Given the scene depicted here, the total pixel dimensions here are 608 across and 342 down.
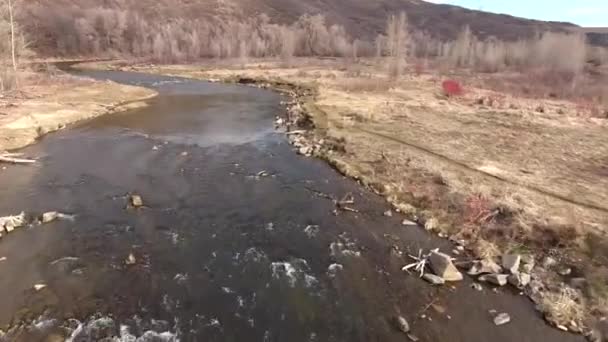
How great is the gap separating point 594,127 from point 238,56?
5367 inches

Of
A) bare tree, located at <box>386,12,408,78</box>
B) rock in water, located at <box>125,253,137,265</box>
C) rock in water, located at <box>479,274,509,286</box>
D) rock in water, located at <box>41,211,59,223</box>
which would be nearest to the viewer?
rock in water, located at <box>479,274,509,286</box>

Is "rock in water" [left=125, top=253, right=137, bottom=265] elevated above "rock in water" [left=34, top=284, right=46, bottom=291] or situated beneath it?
elevated above

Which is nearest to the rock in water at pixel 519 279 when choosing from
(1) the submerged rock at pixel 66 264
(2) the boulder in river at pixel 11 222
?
(1) the submerged rock at pixel 66 264

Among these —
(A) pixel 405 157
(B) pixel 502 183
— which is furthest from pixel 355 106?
(B) pixel 502 183

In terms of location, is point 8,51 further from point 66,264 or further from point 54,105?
point 66,264

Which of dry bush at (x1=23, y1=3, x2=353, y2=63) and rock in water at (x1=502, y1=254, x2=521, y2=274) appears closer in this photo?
rock in water at (x1=502, y1=254, x2=521, y2=274)

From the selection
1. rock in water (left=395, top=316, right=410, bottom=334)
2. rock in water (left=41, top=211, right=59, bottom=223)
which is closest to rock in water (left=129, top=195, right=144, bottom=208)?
rock in water (left=41, top=211, right=59, bottom=223)

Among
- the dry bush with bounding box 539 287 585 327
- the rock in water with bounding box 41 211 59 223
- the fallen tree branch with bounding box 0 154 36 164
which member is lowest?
the dry bush with bounding box 539 287 585 327

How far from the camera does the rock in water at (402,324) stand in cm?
1470

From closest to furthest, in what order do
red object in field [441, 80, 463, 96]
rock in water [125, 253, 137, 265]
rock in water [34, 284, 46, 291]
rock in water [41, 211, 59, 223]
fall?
rock in water [34, 284, 46, 291] → rock in water [125, 253, 137, 265] → rock in water [41, 211, 59, 223] → red object in field [441, 80, 463, 96]

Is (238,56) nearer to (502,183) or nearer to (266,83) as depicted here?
(266,83)

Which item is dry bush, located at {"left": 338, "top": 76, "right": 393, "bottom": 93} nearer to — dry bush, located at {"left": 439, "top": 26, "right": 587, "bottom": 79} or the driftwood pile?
dry bush, located at {"left": 439, "top": 26, "right": 587, "bottom": 79}

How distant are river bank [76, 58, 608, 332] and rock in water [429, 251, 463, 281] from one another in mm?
2116

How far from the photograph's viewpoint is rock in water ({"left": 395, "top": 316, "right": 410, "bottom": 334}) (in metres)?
14.7
